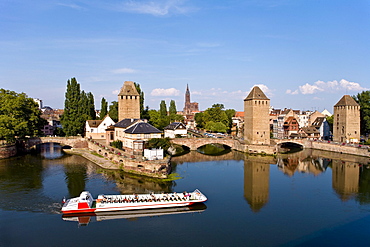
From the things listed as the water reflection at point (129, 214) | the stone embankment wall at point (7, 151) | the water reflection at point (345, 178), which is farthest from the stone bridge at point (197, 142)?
the water reflection at point (129, 214)

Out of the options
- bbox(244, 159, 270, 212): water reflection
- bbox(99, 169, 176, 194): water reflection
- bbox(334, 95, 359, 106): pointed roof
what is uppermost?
bbox(334, 95, 359, 106): pointed roof

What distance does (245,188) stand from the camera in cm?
3334

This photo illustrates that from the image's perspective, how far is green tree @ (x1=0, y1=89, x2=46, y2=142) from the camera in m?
48.2

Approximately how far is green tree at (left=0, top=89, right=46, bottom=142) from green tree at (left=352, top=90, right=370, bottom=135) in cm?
6583

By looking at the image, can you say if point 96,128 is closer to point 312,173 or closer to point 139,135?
point 139,135

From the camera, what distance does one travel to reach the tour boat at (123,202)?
Answer: 24.4m

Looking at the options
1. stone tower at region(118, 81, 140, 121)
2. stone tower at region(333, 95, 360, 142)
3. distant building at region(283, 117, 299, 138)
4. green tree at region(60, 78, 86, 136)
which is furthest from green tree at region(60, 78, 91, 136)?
stone tower at region(333, 95, 360, 142)

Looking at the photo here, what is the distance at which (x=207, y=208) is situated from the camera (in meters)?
25.9

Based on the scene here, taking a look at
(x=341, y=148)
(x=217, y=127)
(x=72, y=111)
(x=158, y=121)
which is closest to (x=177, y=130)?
(x=158, y=121)

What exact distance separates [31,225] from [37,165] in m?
23.3

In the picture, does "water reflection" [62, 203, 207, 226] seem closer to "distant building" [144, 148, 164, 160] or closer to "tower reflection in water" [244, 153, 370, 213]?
"tower reflection in water" [244, 153, 370, 213]

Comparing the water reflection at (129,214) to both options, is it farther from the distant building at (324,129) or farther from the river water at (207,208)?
the distant building at (324,129)

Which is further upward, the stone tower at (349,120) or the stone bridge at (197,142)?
the stone tower at (349,120)

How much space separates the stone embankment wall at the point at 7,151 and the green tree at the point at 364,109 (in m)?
67.7
